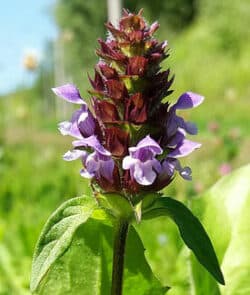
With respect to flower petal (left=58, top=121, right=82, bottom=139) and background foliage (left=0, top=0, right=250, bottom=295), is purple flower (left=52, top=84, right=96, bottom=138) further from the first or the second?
background foliage (left=0, top=0, right=250, bottom=295)

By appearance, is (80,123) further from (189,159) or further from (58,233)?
(189,159)

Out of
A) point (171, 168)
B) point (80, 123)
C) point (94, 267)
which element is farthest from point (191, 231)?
point (94, 267)

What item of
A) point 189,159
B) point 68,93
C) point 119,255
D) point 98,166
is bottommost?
point 119,255

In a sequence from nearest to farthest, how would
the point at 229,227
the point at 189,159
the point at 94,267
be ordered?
the point at 94,267
the point at 229,227
the point at 189,159

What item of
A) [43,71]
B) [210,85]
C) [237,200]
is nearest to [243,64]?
[210,85]

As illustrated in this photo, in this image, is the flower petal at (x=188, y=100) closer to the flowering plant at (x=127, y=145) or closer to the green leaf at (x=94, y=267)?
the flowering plant at (x=127, y=145)

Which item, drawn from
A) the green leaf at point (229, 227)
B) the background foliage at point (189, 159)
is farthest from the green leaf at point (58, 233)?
the green leaf at point (229, 227)
